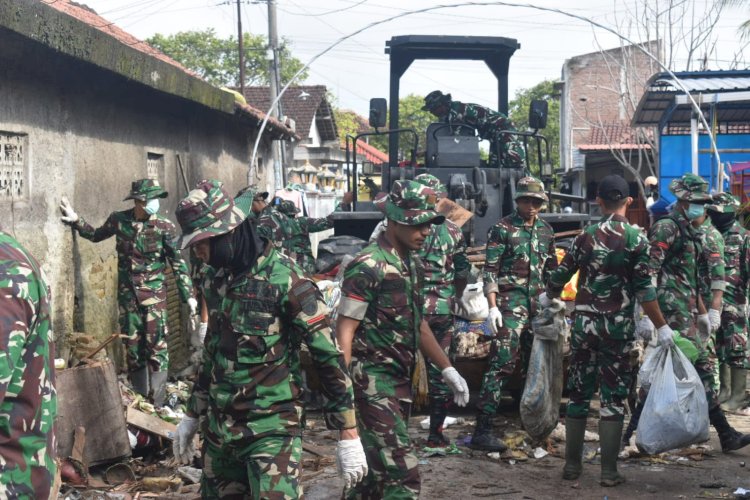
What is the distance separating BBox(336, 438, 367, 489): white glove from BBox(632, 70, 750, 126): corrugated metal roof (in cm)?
1272

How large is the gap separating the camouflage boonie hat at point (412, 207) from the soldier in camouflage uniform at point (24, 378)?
8.00 feet

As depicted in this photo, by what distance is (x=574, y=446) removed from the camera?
6.55 meters

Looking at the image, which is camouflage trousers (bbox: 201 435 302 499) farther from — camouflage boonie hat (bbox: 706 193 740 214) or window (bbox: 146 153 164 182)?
window (bbox: 146 153 164 182)

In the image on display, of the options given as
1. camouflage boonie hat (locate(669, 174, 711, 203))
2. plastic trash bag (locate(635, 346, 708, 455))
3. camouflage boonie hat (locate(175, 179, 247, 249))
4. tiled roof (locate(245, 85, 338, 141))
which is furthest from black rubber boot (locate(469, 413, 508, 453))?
tiled roof (locate(245, 85, 338, 141))

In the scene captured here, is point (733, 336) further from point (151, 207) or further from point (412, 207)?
point (151, 207)

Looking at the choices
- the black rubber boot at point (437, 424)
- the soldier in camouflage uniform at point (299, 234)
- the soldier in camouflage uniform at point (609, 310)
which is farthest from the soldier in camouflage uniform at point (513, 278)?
the soldier in camouflage uniform at point (299, 234)

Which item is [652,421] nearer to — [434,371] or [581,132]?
[434,371]

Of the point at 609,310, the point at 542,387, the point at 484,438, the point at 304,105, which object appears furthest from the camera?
the point at 304,105

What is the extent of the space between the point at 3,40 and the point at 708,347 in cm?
564

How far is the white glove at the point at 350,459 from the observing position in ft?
12.7

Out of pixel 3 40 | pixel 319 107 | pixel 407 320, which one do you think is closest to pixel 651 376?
pixel 407 320

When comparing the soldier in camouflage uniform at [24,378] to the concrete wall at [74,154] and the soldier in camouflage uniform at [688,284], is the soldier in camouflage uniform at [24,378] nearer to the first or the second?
the concrete wall at [74,154]

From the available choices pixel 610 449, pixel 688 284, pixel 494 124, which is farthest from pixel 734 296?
pixel 494 124

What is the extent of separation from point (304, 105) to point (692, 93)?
2848 cm
